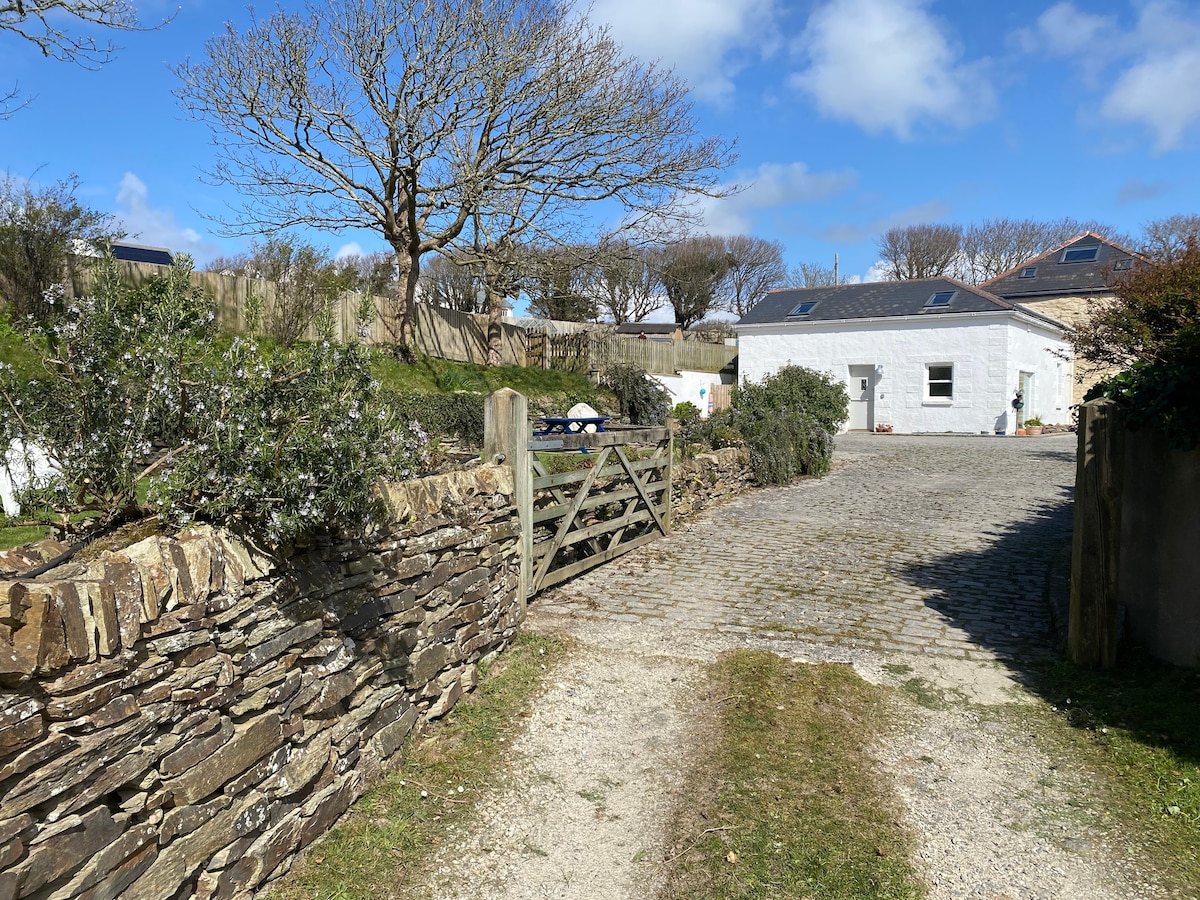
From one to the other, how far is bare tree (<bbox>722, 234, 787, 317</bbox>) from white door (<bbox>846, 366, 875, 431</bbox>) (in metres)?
25.1

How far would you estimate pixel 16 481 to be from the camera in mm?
3602

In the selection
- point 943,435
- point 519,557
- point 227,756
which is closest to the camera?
point 227,756

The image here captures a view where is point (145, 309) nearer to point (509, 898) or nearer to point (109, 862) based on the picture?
point (109, 862)

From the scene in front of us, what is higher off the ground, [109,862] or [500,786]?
[109,862]

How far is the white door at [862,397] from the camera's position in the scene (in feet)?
85.8

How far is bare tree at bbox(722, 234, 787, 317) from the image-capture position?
5134cm

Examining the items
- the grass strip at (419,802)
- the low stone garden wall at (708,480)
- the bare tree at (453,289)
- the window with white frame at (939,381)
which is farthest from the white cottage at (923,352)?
the grass strip at (419,802)

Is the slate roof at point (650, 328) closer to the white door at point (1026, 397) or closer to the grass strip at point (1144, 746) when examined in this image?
the white door at point (1026, 397)

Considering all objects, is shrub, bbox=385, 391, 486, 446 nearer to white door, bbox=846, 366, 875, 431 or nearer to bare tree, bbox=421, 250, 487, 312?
white door, bbox=846, 366, 875, 431

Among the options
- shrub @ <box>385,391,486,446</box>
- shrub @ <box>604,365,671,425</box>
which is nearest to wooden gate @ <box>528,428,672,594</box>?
shrub @ <box>385,391,486,446</box>

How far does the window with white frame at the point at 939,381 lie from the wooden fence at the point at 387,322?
40.5 ft

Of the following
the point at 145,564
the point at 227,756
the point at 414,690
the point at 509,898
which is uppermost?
the point at 145,564

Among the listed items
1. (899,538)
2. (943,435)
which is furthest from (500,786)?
(943,435)

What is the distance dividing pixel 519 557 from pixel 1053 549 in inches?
249
